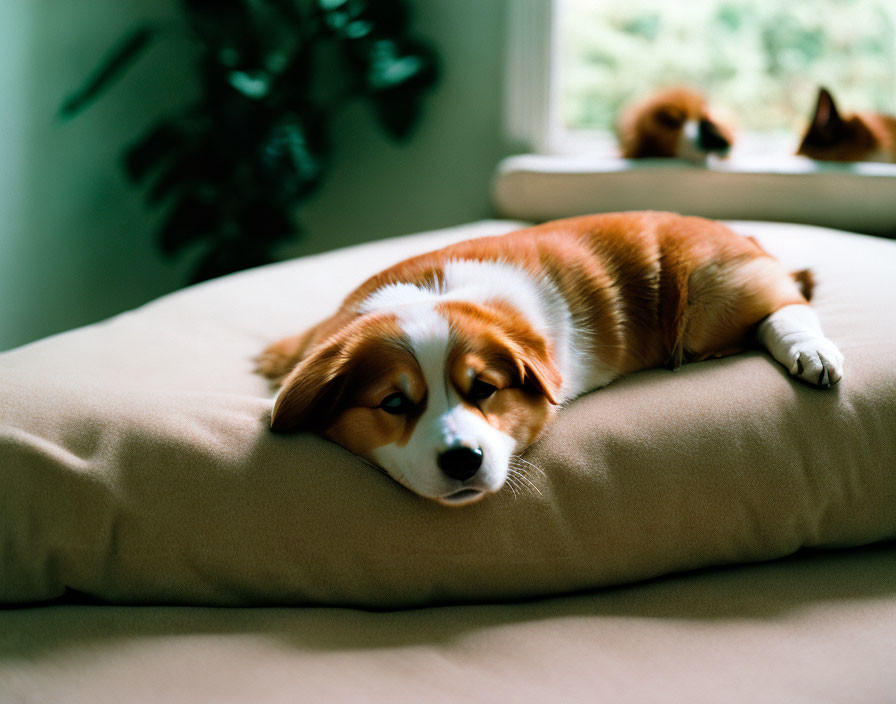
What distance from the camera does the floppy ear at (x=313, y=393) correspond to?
119 cm

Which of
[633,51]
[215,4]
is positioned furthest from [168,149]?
[633,51]

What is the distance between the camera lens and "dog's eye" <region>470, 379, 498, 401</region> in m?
1.21

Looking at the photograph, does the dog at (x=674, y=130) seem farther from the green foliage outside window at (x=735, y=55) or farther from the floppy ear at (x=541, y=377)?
the floppy ear at (x=541, y=377)

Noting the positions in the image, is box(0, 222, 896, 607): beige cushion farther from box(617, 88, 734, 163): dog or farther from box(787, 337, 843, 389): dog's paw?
box(617, 88, 734, 163): dog

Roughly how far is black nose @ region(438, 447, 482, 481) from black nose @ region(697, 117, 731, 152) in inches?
68.5

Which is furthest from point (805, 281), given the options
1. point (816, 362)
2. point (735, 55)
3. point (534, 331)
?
point (735, 55)

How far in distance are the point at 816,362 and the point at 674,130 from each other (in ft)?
4.92

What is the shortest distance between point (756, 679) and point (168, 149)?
273 cm

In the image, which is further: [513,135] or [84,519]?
[513,135]

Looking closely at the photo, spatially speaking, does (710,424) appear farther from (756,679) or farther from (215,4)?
(215,4)

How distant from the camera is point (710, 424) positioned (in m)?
1.20

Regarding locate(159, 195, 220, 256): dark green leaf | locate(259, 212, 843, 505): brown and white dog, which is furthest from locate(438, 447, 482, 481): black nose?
locate(159, 195, 220, 256): dark green leaf

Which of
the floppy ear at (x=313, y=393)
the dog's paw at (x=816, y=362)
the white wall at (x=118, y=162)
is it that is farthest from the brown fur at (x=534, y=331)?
the white wall at (x=118, y=162)

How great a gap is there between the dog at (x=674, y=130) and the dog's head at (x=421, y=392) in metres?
1.50
